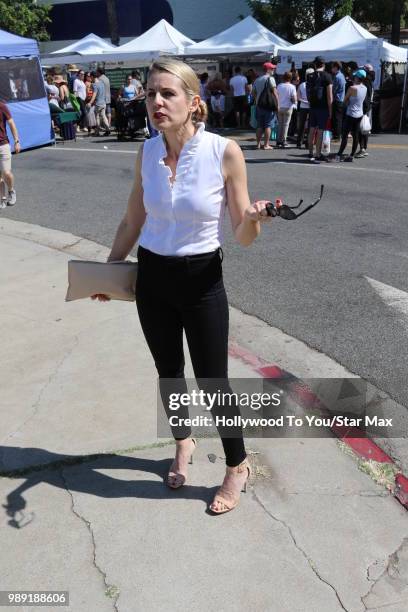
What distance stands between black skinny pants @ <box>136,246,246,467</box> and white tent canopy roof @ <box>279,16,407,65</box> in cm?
1634

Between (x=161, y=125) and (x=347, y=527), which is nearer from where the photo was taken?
(x=161, y=125)

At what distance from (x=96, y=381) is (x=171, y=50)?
1924 centimetres

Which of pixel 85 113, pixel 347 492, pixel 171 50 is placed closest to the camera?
pixel 347 492

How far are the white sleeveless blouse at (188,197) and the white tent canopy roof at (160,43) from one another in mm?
19875

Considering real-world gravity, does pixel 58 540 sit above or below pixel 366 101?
below

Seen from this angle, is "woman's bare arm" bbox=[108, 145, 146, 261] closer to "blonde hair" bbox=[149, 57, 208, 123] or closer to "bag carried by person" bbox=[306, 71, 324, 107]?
"blonde hair" bbox=[149, 57, 208, 123]

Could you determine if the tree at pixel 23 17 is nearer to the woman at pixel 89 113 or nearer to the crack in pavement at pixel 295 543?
the woman at pixel 89 113

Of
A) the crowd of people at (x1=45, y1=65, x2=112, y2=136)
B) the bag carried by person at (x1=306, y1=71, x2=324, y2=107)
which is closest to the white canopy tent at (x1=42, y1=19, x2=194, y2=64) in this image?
the crowd of people at (x1=45, y1=65, x2=112, y2=136)

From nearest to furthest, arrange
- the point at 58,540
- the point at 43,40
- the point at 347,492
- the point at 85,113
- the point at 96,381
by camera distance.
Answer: the point at 58,540, the point at 347,492, the point at 96,381, the point at 85,113, the point at 43,40

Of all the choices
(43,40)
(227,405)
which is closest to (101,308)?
(227,405)

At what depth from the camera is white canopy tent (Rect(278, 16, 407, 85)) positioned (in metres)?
16.9

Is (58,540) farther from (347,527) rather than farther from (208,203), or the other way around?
(208,203)

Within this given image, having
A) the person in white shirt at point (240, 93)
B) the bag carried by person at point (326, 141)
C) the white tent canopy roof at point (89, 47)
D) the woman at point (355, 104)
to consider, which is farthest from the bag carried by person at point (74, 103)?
the woman at point (355, 104)

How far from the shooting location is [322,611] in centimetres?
228
